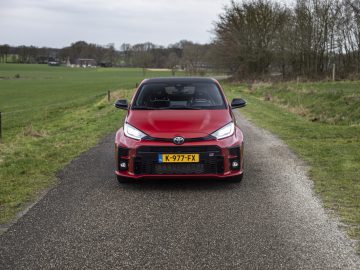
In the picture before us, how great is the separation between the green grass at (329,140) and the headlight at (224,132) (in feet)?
4.82

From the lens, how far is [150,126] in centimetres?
688

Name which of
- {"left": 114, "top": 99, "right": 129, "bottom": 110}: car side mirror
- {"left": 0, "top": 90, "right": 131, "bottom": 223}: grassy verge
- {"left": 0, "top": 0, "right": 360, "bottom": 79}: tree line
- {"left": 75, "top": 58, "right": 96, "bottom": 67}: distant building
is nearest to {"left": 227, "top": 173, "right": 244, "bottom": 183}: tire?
{"left": 114, "top": 99, "right": 129, "bottom": 110}: car side mirror

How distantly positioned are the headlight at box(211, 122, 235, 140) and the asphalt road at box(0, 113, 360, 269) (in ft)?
2.48

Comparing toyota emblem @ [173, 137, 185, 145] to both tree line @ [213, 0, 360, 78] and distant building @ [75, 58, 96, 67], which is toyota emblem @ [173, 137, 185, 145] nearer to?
tree line @ [213, 0, 360, 78]

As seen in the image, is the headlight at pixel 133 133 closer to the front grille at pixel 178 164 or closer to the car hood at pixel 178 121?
the car hood at pixel 178 121

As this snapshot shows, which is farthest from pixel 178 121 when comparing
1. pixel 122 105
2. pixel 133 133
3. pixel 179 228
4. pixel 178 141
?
pixel 179 228

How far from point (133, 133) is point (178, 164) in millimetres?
848

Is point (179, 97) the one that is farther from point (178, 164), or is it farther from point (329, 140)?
point (329, 140)

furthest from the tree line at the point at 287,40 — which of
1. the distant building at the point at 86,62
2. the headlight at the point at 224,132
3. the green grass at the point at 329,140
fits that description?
the distant building at the point at 86,62

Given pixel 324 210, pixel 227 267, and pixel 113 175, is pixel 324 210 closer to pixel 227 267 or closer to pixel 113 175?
pixel 227 267

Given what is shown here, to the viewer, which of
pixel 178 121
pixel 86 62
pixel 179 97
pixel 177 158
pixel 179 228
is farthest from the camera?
pixel 86 62

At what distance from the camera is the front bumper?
258 inches

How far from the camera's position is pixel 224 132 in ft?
22.6

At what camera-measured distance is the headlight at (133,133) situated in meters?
6.76
